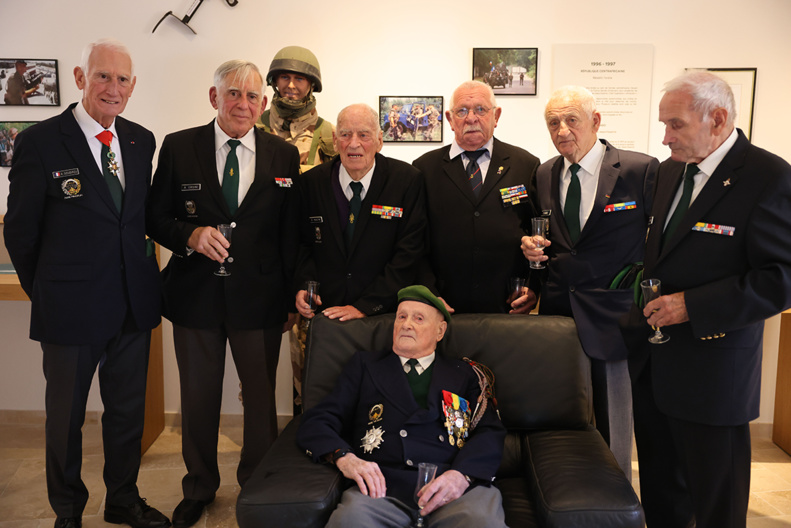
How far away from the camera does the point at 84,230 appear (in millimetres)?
2828

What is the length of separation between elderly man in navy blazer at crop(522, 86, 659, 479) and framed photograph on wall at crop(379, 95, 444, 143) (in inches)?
52.6

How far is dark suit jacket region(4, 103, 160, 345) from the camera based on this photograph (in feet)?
9.13

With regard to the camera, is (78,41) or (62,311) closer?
(62,311)

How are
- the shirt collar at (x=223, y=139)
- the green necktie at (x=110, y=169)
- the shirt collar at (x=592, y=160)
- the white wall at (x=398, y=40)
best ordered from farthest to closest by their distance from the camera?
the white wall at (x=398, y=40)
the shirt collar at (x=223, y=139)
the shirt collar at (x=592, y=160)
the green necktie at (x=110, y=169)

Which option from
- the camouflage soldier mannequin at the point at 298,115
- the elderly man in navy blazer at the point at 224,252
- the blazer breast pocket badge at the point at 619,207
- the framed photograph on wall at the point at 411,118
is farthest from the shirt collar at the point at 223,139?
the blazer breast pocket badge at the point at 619,207

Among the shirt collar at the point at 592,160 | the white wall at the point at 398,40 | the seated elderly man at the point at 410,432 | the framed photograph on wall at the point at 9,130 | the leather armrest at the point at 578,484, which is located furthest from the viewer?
the framed photograph on wall at the point at 9,130

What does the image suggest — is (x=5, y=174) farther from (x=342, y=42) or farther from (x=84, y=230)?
(x=342, y=42)

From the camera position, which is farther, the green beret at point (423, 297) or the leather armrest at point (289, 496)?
the green beret at point (423, 297)

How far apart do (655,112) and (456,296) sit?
200 centimetres

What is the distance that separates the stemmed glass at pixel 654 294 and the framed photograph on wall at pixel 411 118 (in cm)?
226

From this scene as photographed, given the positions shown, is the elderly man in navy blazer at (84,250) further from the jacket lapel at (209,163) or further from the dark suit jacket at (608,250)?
the dark suit jacket at (608,250)

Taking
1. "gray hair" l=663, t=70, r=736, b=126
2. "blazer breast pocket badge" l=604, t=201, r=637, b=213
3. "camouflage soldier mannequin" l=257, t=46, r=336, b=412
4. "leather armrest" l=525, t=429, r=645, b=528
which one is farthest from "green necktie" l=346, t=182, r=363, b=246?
"gray hair" l=663, t=70, r=736, b=126

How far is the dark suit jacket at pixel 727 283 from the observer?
6.99ft

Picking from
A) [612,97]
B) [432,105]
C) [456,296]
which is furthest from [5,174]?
[612,97]
